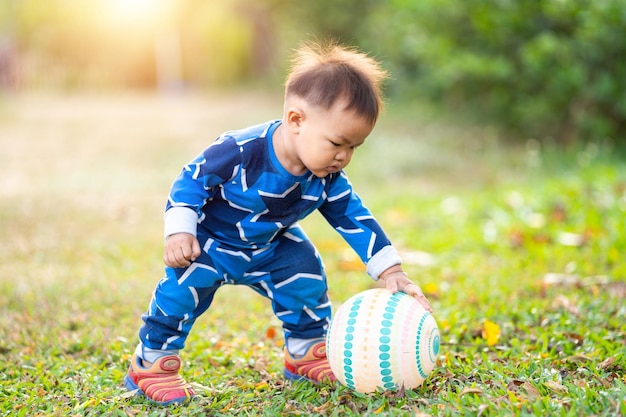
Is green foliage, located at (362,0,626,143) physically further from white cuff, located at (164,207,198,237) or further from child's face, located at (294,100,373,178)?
white cuff, located at (164,207,198,237)

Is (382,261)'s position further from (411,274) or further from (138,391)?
(411,274)

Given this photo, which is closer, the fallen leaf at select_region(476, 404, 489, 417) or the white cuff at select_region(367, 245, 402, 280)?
the fallen leaf at select_region(476, 404, 489, 417)

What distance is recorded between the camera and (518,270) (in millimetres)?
5152

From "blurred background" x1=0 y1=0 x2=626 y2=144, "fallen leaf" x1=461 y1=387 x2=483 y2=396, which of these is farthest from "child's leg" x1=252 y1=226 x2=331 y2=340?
"blurred background" x1=0 y1=0 x2=626 y2=144

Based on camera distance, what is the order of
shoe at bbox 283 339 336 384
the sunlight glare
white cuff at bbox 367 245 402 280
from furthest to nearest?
the sunlight glare, shoe at bbox 283 339 336 384, white cuff at bbox 367 245 402 280

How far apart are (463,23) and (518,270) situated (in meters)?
5.42

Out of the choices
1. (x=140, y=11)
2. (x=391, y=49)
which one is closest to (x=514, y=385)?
(x=391, y=49)

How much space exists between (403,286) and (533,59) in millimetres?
6117

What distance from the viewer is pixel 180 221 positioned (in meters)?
2.91

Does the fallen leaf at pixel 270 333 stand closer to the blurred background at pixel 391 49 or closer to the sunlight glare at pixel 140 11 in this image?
the blurred background at pixel 391 49

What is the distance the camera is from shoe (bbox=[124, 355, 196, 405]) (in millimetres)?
3049

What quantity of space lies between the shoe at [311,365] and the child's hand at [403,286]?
47cm

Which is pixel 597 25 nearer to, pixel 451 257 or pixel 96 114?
pixel 451 257

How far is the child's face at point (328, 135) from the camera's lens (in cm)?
281
